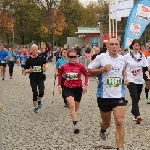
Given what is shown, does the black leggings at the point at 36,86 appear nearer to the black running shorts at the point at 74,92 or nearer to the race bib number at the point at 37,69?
the race bib number at the point at 37,69

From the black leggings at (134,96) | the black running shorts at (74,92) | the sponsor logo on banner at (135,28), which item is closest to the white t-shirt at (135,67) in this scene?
the black leggings at (134,96)

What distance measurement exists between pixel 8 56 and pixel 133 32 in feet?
27.6

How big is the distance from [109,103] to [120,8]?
49.2ft

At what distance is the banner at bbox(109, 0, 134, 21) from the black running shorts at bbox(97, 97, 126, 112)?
547 inches

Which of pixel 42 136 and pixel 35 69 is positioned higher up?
pixel 35 69

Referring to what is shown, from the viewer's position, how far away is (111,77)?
667 centimetres

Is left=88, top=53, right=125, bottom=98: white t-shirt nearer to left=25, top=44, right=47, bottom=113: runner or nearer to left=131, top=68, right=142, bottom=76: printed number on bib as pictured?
left=131, top=68, right=142, bottom=76: printed number on bib

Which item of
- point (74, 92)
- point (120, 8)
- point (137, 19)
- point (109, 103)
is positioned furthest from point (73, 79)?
point (120, 8)

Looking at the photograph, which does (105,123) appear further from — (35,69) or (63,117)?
(35,69)

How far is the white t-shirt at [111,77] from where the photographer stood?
6.68 metres

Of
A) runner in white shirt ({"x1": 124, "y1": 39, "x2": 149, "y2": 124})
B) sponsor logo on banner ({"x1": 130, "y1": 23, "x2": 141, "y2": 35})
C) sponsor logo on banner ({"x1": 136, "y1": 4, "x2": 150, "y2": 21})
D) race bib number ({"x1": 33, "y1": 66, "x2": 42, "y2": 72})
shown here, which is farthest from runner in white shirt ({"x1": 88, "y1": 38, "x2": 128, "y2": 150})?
sponsor logo on banner ({"x1": 130, "y1": 23, "x2": 141, "y2": 35})

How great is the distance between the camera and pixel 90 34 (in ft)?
147

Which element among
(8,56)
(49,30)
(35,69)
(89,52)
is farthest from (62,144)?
A: (49,30)

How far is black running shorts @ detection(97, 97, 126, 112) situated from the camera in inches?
263
